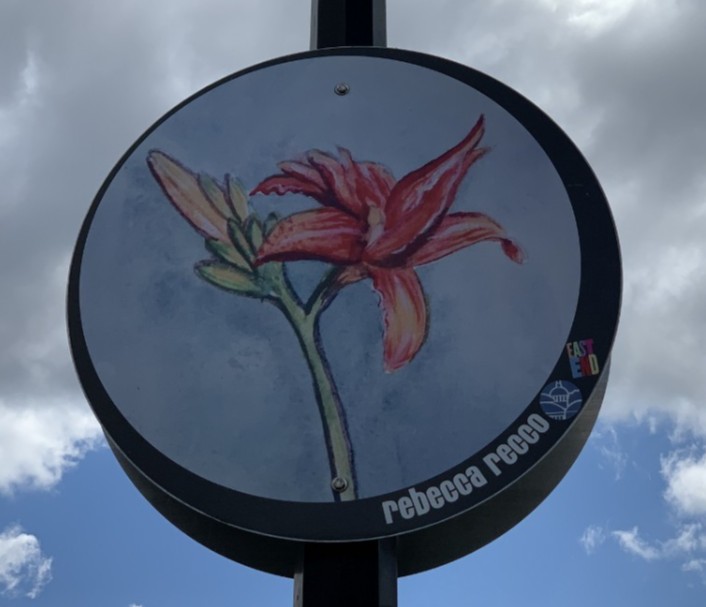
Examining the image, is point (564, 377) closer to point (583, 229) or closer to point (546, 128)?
point (583, 229)

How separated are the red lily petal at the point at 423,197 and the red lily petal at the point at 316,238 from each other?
17cm

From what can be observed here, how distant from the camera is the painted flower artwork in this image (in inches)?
329

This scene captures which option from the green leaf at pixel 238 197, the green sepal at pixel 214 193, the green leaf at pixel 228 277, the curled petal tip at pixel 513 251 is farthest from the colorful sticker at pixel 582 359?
the green sepal at pixel 214 193

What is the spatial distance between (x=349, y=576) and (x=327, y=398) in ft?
4.01

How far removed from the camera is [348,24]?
10469mm

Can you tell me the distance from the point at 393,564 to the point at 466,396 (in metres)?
1.18

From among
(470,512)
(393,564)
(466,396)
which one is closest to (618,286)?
(466,396)

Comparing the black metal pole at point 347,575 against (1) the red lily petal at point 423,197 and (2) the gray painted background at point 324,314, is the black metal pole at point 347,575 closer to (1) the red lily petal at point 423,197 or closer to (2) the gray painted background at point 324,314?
(2) the gray painted background at point 324,314

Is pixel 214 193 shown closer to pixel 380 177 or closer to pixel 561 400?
pixel 380 177

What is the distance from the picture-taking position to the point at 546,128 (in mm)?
9062

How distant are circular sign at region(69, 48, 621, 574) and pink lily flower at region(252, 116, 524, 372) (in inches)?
0.7

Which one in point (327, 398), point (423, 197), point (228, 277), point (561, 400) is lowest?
point (561, 400)

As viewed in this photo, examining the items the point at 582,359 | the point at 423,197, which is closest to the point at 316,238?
the point at 423,197

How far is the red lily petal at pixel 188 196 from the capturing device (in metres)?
9.02
